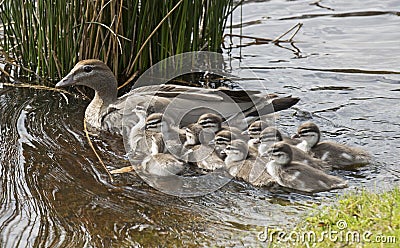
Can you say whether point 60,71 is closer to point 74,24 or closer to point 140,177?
point 74,24

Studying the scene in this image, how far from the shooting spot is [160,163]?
5.87m

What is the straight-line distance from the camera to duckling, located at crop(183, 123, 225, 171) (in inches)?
234

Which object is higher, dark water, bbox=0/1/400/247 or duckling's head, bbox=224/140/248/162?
duckling's head, bbox=224/140/248/162

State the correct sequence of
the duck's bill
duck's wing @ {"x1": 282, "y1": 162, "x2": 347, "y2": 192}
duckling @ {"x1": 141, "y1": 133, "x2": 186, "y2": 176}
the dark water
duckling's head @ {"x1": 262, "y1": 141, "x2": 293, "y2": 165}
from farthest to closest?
the duck's bill, duckling @ {"x1": 141, "y1": 133, "x2": 186, "y2": 176}, duckling's head @ {"x1": 262, "y1": 141, "x2": 293, "y2": 165}, duck's wing @ {"x1": 282, "y1": 162, "x2": 347, "y2": 192}, the dark water

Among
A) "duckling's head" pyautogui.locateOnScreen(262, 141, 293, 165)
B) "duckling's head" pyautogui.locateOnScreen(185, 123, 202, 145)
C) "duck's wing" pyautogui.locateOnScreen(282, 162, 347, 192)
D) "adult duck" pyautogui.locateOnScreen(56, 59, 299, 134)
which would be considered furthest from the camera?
"adult duck" pyautogui.locateOnScreen(56, 59, 299, 134)

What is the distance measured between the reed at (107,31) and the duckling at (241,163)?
6.06 feet

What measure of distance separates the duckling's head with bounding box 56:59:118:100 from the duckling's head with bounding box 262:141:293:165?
218cm

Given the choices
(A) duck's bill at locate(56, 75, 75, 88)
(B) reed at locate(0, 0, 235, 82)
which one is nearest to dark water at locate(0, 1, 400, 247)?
(A) duck's bill at locate(56, 75, 75, 88)

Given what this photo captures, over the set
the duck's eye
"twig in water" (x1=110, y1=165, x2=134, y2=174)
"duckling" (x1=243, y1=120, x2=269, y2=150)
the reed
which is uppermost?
the reed

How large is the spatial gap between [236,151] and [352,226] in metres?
1.46

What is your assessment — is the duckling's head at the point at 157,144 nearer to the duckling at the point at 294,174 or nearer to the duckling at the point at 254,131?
the duckling at the point at 254,131

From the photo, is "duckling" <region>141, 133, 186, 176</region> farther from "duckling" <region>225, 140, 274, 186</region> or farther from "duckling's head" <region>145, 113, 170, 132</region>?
"duckling" <region>225, 140, 274, 186</region>

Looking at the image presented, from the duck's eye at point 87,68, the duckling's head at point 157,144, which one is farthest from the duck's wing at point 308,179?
the duck's eye at point 87,68

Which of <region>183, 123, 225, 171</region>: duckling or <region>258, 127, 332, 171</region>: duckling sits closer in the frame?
<region>258, 127, 332, 171</region>: duckling
